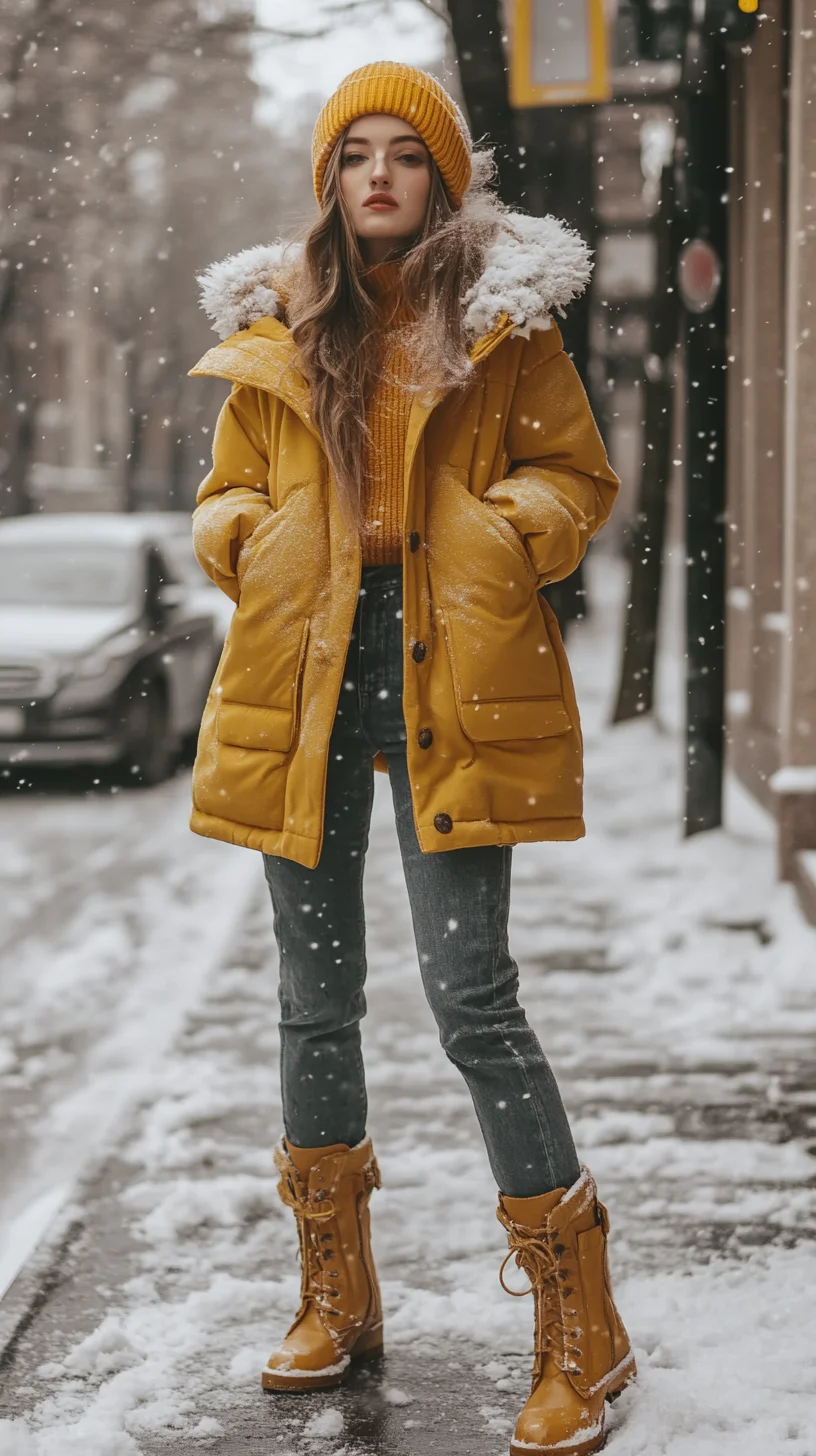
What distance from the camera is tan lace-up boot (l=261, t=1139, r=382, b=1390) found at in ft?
10.2

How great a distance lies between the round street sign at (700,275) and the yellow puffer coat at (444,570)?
4908 millimetres

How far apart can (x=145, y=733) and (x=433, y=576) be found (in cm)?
861

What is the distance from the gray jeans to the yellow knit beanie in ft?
2.24

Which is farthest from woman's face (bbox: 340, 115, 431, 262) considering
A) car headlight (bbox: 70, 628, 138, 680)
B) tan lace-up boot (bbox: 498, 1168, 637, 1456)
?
car headlight (bbox: 70, 628, 138, 680)

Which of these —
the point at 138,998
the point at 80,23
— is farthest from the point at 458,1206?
the point at 80,23

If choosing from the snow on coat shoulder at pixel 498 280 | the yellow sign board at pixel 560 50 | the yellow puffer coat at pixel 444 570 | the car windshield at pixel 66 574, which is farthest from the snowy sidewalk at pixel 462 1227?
the car windshield at pixel 66 574

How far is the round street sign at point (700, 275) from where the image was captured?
759 cm

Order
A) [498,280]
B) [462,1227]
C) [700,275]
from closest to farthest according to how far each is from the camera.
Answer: [498,280], [462,1227], [700,275]

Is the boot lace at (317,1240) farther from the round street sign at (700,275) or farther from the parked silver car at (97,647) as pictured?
the parked silver car at (97,647)

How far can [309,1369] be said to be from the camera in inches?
121

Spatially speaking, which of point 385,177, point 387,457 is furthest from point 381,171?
point 387,457

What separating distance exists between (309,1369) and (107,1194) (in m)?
1.13

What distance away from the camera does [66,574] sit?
479 inches

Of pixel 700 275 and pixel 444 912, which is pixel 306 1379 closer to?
pixel 444 912
